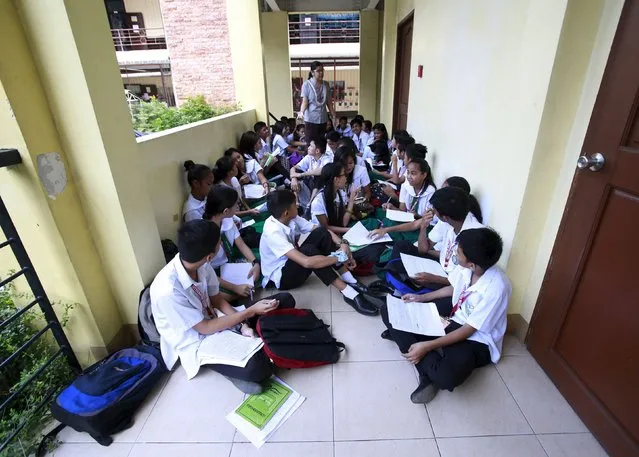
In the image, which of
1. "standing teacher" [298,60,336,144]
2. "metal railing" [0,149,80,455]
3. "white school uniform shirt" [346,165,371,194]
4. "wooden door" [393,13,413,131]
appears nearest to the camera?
"metal railing" [0,149,80,455]

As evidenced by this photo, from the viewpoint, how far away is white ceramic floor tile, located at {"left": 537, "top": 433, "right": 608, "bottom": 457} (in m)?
1.33

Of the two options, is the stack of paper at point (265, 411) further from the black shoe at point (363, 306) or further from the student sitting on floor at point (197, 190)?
the student sitting on floor at point (197, 190)

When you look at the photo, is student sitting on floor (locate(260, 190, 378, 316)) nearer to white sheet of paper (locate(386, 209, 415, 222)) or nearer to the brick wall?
white sheet of paper (locate(386, 209, 415, 222))

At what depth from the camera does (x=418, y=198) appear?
292cm

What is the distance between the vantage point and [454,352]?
1587 mm

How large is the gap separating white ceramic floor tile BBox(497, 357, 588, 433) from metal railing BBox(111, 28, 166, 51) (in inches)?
539

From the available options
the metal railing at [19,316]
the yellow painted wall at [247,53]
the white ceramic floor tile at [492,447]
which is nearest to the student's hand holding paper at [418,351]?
the white ceramic floor tile at [492,447]

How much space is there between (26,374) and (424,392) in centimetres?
182

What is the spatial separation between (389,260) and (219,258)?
4.08 ft

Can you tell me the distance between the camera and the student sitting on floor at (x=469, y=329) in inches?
59.6

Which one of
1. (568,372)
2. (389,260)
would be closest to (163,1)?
(389,260)

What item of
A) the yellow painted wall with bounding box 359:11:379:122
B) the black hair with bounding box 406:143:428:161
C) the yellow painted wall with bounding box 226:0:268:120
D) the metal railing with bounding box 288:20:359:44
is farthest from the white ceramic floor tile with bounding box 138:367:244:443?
the metal railing with bounding box 288:20:359:44

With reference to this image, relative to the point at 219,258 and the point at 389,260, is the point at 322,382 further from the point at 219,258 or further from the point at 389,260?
the point at 219,258

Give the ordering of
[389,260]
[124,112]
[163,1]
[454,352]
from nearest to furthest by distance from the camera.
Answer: [454,352] < [124,112] < [389,260] < [163,1]
